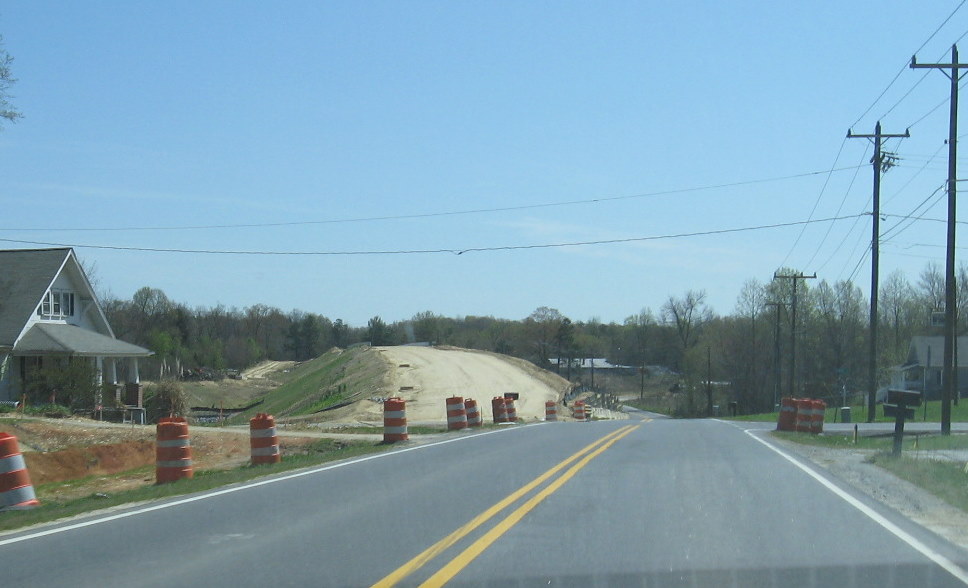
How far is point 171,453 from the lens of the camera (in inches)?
620

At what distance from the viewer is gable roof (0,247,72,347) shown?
40022 mm

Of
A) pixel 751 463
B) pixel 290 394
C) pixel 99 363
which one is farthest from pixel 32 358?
pixel 751 463

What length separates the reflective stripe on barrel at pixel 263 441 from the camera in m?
17.7

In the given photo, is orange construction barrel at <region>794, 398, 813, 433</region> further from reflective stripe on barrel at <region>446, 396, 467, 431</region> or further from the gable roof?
the gable roof

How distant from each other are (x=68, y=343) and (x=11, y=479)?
96.2 feet

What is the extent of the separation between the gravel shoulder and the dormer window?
3455cm

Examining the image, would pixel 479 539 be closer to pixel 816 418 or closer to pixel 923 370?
pixel 816 418

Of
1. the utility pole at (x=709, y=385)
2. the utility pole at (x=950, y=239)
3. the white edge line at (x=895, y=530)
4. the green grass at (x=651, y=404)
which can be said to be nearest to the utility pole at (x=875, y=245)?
the utility pole at (x=950, y=239)

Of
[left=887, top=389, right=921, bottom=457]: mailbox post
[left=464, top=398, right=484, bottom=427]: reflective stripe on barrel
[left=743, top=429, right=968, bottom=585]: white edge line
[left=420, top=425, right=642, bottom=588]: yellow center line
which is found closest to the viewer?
[left=420, top=425, right=642, bottom=588]: yellow center line

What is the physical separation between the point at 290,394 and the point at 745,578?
5910 cm

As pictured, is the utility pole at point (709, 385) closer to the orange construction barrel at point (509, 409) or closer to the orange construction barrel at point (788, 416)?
the orange construction barrel at point (509, 409)

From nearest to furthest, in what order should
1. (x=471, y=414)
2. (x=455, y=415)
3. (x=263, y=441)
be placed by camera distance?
1. (x=263, y=441)
2. (x=455, y=415)
3. (x=471, y=414)

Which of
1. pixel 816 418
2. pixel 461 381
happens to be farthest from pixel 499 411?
pixel 461 381

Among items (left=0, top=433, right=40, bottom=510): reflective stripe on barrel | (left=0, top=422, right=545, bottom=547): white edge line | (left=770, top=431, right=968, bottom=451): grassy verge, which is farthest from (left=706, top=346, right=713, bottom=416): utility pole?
(left=0, top=433, right=40, bottom=510): reflective stripe on barrel
